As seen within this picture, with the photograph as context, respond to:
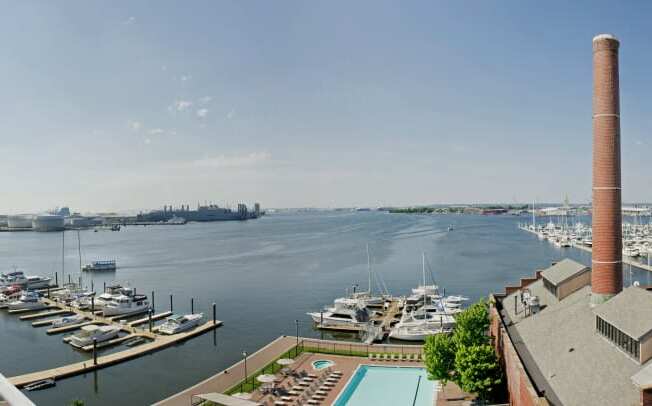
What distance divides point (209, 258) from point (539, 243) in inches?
4749

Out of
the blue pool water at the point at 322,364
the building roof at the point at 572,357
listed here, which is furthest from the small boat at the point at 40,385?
the building roof at the point at 572,357

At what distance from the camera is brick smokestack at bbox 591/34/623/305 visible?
2936cm

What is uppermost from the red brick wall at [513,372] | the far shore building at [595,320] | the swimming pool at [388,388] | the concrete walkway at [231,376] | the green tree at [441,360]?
the far shore building at [595,320]

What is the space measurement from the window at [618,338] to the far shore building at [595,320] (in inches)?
1.8

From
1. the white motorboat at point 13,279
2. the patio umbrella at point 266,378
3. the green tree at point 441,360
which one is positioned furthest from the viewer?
the white motorboat at point 13,279

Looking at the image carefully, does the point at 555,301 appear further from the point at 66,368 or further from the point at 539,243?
the point at 539,243

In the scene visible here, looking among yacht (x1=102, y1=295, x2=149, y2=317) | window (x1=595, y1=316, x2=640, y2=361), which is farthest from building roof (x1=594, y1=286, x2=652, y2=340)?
yacht (x1=102, y1=295, x2=149, y2=317)

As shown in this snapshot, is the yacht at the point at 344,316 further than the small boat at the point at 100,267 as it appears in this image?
No

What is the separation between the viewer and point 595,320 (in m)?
25.3

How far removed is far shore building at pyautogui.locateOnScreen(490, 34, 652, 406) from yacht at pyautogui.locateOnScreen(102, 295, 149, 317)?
55.0 metres

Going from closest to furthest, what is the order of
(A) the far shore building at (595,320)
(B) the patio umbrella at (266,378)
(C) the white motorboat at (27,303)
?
(A) the far shore building at (595,320) → (B) the patio umbrella at (266,378) → (C) the white motorboat at (27,303)

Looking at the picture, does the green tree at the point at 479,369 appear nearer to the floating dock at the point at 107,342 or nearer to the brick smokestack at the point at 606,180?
the brick smokestack at the point at 606,180

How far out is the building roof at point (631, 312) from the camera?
67.4 feet

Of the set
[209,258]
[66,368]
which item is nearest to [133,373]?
[66,368]
